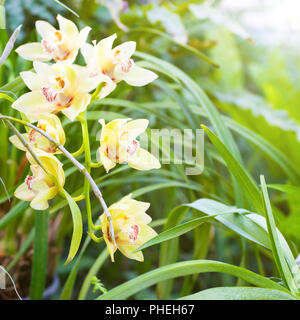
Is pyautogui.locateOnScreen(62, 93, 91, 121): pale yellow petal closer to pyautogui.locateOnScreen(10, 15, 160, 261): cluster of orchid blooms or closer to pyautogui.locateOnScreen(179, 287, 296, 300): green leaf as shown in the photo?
pyautogui.locateOnScreen(10, 15, 160, 261): cluster of orchid blooms

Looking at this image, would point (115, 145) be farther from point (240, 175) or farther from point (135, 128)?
point (240, 175)

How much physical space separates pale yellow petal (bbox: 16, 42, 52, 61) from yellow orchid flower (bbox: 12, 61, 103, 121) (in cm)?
6

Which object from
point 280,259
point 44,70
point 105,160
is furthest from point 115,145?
point 280,259

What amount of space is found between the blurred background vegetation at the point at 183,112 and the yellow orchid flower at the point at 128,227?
157 mm

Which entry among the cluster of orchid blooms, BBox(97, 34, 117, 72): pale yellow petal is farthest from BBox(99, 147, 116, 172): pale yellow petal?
BBox(97, 34, 117, 72): pale yellow petal

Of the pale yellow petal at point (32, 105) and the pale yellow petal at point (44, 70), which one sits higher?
the pale yellow petal at point (44, 70)

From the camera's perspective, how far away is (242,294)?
41 centimetres

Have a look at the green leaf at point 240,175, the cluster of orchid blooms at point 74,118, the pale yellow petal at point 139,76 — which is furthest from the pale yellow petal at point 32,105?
the green leaf at point 240,175

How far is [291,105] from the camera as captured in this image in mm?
1141

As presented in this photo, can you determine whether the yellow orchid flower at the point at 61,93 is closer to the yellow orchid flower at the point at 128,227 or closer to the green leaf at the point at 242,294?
the yellow orchid flower at the point at 128,227

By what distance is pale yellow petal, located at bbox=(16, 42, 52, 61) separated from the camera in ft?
1.62

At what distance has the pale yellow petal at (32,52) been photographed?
0.49m

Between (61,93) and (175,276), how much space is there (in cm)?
24

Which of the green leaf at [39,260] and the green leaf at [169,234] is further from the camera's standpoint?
the green leaf at [39,260]
